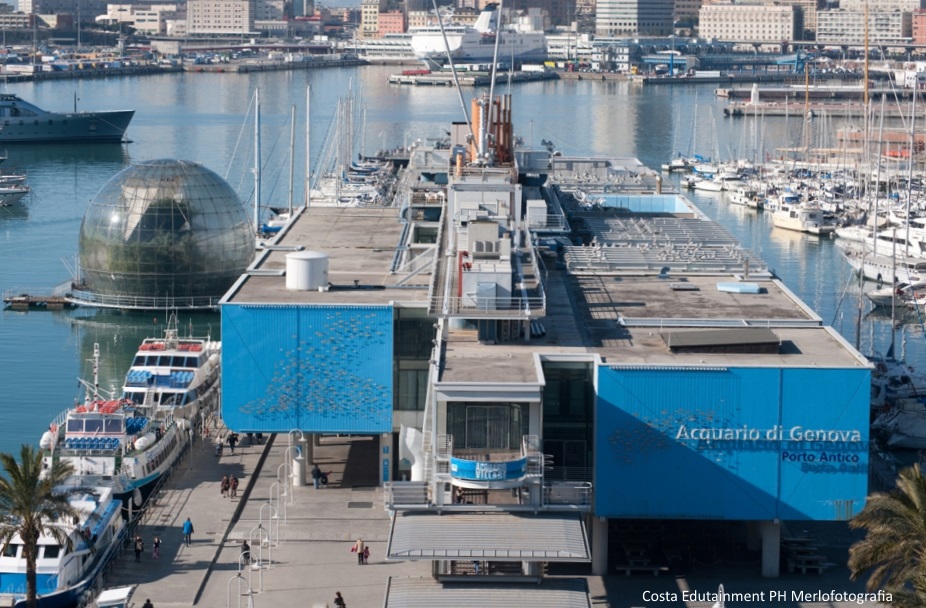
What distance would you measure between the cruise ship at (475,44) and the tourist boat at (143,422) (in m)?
121

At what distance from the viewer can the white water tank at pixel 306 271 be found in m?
23.5

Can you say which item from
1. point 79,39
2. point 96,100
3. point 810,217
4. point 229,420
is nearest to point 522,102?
point 96,100

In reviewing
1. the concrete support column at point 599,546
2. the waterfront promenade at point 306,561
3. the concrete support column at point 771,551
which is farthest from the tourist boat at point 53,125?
the concrete support column at point 771,551

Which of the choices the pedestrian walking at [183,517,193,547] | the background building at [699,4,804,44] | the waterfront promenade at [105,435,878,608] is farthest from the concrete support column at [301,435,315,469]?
the background building at [699,4,804,44]

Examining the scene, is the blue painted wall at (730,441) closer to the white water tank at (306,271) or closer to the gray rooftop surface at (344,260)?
the gray rooftop surface at (344,260)

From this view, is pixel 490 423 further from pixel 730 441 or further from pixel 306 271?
pixel 306 271

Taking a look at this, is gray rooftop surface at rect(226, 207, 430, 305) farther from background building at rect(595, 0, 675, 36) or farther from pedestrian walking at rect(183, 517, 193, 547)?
background building at rect(595, 0, 675, 36)

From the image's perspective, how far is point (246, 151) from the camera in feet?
235

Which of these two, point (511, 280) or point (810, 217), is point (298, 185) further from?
point (511, 280)

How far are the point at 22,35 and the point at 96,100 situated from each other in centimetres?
6816

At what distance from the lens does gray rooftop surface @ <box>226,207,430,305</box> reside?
23250 millimetres

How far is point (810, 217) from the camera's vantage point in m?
53.2

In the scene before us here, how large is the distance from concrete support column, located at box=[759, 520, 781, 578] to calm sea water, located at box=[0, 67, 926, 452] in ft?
40.2

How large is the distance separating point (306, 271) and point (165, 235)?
11.3 m
